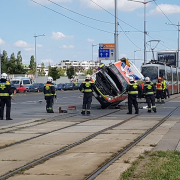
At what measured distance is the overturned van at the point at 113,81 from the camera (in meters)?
24.8

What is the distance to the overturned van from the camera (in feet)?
81.3

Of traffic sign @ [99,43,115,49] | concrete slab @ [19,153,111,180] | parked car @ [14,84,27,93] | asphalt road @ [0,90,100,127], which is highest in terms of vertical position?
traffic sign @ [99,43,115,49]

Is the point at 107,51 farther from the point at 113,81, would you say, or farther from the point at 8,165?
the point at 8,165

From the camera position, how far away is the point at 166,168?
25.6 ft

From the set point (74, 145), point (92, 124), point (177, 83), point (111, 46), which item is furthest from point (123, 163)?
point (177, 83)

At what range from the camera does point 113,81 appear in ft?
83.2

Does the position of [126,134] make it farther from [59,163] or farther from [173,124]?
[59,163]

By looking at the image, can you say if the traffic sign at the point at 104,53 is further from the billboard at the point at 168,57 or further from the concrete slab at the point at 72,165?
the concrete slab at the point at 72,165

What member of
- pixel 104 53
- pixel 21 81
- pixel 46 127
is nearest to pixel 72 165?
pixel 46 127

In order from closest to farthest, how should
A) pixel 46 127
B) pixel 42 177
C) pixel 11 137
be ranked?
pixel 42 177 < pixel 11 137 < pixel 46 127

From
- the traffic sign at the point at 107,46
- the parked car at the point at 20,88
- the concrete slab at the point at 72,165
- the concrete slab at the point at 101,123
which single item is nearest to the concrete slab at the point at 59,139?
the concrete slab at the point at 72,165

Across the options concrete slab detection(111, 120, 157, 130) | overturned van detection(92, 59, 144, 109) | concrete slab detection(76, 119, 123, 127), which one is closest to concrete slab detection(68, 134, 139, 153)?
concrete slab detection(111, 120, 157, 130)

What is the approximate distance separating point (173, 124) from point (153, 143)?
5.14m

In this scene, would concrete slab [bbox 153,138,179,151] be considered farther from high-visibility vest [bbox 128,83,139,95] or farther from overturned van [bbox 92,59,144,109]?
overturned van [bbox 92,59,144,109]
